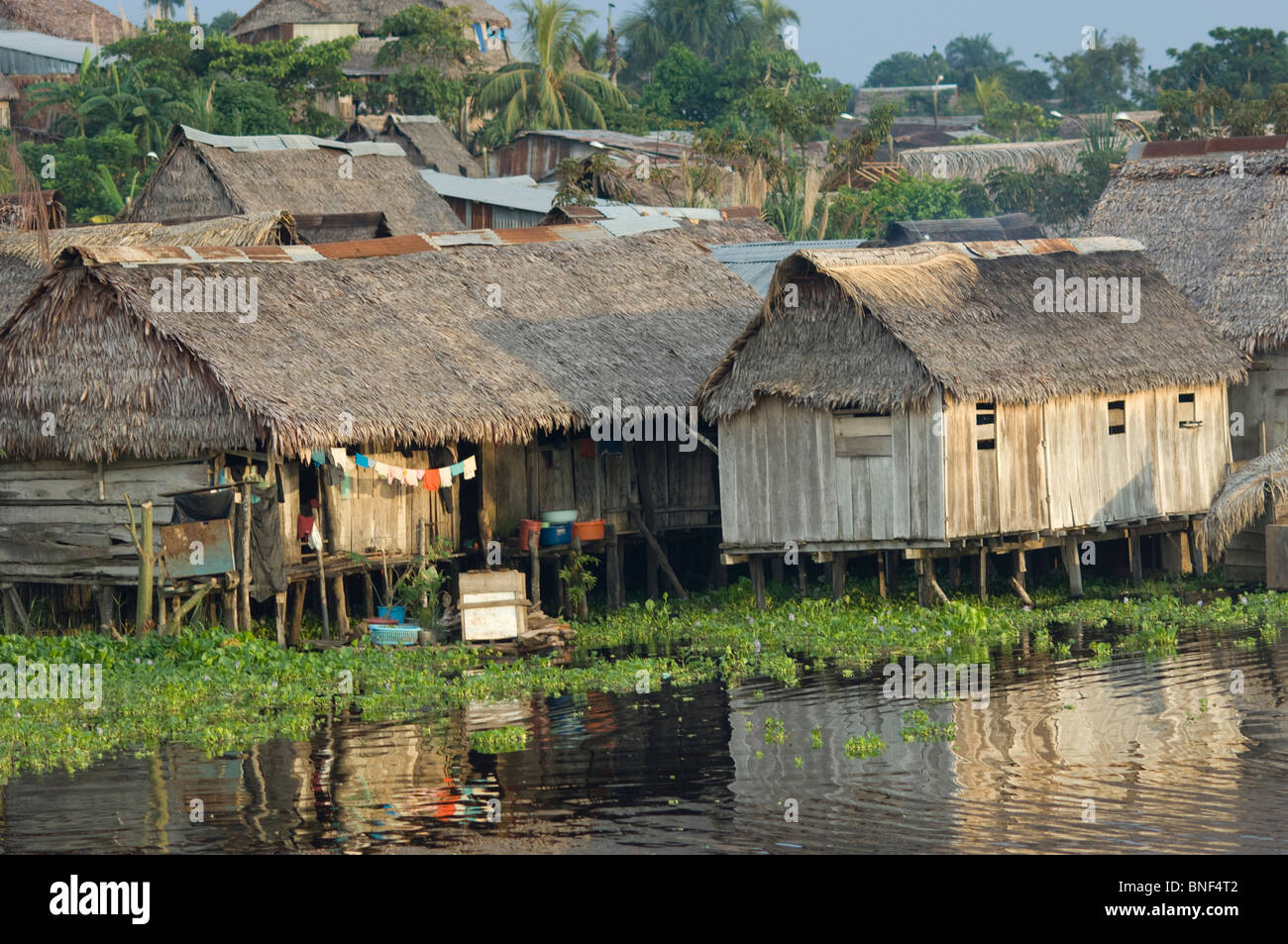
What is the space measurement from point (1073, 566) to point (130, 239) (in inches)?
649

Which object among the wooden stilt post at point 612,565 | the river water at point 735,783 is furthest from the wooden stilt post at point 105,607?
the wooden stilt post at point 612,565

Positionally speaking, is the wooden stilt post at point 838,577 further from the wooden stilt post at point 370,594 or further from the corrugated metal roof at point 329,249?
the corrugated metal roof at point 329,249

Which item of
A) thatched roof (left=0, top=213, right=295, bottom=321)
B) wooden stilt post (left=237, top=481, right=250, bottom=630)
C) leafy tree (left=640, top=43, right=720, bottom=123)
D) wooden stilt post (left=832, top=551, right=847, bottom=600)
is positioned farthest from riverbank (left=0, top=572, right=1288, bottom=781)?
leafy tree (left=640, top=43, right=720, bottom=123)

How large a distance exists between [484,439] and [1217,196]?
1315 centimetres

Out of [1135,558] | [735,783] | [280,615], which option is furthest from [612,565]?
[735,783]

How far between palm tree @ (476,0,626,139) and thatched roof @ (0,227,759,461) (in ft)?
109

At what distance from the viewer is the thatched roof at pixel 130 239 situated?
30375 millimetres

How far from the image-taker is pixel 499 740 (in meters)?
16.8

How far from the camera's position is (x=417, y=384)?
2344 centimetres

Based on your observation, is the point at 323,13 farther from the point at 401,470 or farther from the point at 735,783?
the point at 735,783

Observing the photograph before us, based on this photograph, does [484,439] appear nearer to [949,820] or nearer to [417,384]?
[417,384]
